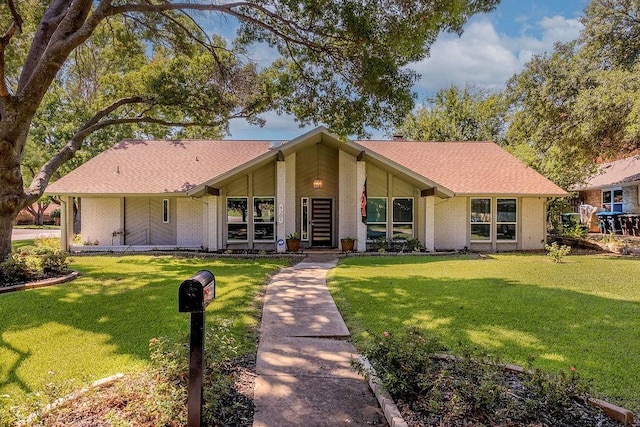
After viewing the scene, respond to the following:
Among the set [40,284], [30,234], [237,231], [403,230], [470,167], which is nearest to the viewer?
[40,284]

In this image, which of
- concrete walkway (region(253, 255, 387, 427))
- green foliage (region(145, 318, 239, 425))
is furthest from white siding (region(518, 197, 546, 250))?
green foliage (region(145, 318, 239, 425))

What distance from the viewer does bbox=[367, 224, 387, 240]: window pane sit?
1558 cm

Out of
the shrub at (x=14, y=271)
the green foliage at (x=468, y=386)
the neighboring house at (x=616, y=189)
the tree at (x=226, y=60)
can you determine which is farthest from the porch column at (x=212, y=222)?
the neighboring house at (x=616, y=189)

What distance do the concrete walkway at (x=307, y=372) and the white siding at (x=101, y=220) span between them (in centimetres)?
1202

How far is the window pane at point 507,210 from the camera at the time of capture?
16.1m

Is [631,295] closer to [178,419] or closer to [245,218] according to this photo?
[178,419]

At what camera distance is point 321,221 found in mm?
16016

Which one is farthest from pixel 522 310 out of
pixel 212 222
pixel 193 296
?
pixel 212 222

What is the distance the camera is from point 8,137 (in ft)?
26.8

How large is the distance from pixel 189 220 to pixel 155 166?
3.60 m

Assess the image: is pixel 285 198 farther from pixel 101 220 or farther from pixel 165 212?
pixel 101 220

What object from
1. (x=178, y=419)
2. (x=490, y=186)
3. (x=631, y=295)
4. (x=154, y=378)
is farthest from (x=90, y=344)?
(x=490, y=186)

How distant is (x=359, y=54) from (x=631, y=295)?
7.63 metres

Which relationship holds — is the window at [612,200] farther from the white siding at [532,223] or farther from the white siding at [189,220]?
the white siding at [189,220]
